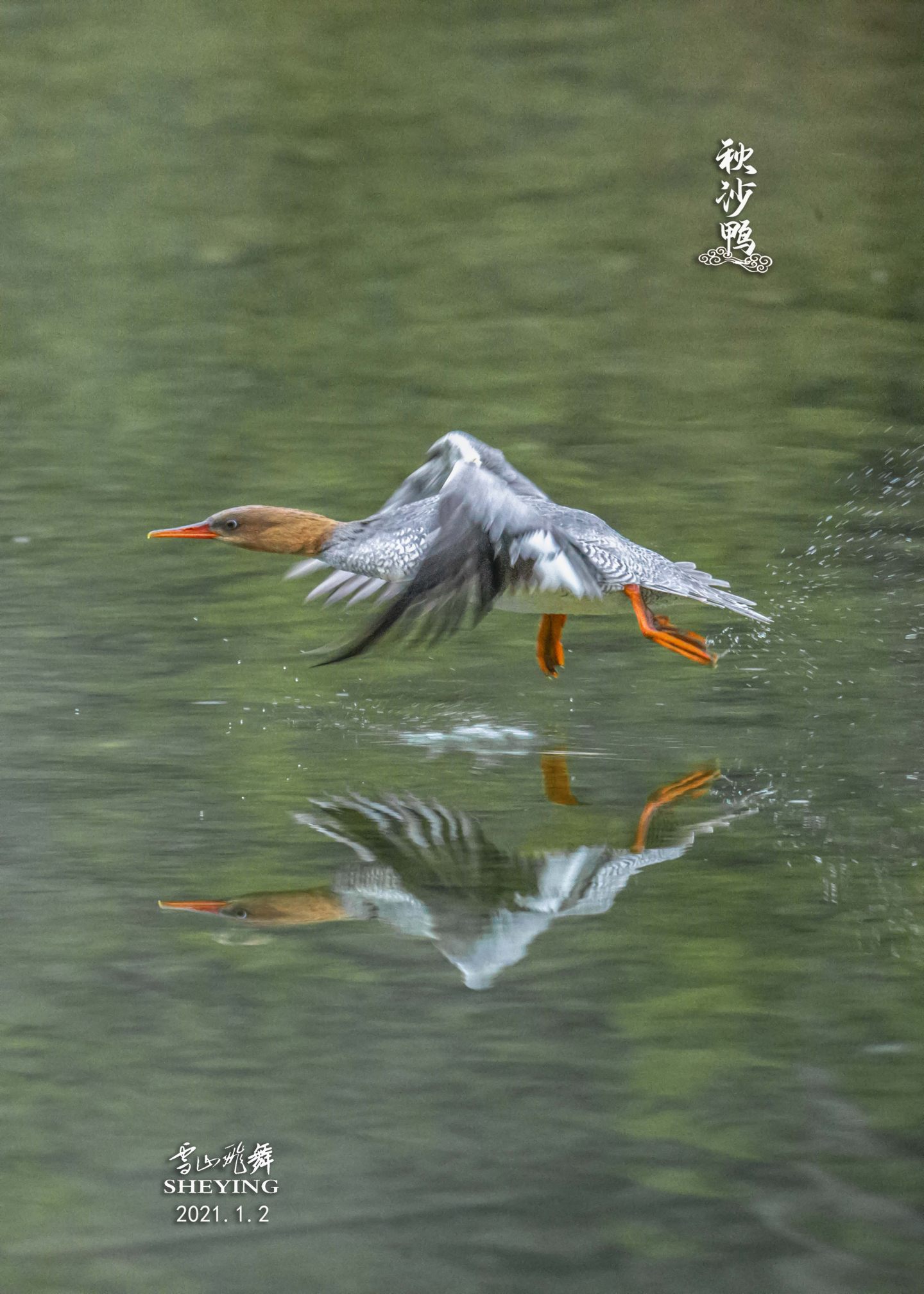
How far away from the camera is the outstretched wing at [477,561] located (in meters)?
5.01

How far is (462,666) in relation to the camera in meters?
6.46

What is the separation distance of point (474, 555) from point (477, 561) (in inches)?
0.7

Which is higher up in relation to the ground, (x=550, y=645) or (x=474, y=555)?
(x=474, y=555)

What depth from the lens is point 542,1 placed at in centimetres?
1452

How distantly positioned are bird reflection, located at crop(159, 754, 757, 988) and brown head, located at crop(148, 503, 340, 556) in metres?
1.00

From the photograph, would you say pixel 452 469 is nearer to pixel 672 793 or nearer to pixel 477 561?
pixel 477 561

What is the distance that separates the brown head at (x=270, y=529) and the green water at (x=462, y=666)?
578mm

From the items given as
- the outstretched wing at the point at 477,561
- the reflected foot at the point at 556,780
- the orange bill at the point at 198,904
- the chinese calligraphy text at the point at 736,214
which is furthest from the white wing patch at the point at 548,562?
the chinese calligraphy text at the point at 736,214

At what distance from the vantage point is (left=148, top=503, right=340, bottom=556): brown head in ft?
18.5

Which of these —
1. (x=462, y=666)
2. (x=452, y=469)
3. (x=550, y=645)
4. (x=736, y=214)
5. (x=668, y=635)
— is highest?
(x=736, y=214)

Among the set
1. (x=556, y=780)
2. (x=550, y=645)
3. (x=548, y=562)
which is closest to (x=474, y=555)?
(x=548, y=562)

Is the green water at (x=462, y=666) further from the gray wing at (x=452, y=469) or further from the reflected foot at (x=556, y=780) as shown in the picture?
the gray wing at (x=452, y=469)

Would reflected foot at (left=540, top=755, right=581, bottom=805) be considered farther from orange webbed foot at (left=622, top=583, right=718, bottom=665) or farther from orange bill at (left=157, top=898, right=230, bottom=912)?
orange bill at (left=157, top=898, right=230, bottom=912)

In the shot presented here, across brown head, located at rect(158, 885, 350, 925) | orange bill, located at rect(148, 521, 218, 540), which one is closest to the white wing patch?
orange bill, located at rect(148, 521, 218, 540)
